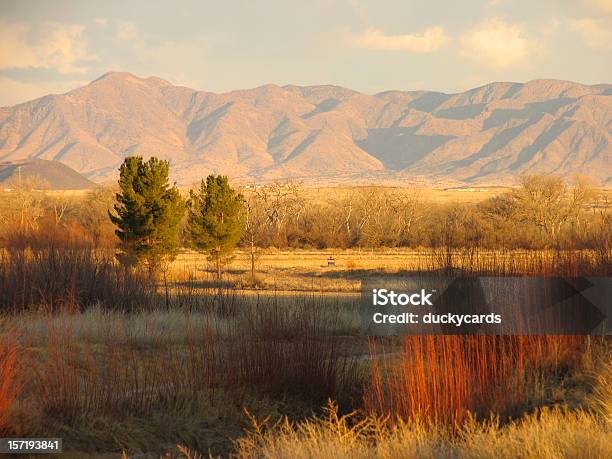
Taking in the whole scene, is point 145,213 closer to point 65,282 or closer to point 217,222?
point 217,222

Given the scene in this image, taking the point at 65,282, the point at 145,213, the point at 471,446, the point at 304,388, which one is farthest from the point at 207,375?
the point at 145,213

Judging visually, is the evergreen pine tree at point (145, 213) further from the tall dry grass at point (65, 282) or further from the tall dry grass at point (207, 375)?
the tall dry grass at point (207, 375)

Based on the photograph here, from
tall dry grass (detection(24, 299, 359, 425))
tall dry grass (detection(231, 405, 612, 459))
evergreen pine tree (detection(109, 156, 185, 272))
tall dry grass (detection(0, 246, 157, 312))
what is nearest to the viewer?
tall dry grass (detection(231, 405, 612, 459))

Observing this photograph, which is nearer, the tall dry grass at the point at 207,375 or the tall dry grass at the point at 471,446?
the tall dry grass at the point at 471,446

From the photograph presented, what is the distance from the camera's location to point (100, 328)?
1463cm

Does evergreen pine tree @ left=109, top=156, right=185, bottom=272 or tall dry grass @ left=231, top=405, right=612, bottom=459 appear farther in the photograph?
evergreen pine tree @ left=109, top=156, right=185, bottom=272

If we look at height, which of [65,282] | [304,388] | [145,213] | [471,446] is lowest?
[304,388]

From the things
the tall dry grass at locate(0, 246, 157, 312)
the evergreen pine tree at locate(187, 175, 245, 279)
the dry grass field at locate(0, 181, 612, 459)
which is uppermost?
the evergreen pine tree at locate(187, 175, 245, 279)

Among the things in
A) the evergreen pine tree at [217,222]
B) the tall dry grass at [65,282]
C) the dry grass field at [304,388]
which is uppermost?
the evergreen pine tree at [217,222]

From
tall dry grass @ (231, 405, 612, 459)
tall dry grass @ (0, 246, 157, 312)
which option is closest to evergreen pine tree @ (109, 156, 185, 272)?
tall dry grass @ (0, 246, 157, 312)

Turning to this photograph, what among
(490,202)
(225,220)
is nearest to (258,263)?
(225,220)

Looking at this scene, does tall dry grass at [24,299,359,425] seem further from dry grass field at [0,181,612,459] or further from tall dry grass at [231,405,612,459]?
tall dry grass at [231,405,612,459]

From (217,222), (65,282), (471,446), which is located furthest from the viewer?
(217,222)

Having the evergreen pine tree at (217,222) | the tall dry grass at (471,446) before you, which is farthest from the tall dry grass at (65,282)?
the evergreen pine tree at (217,222)
